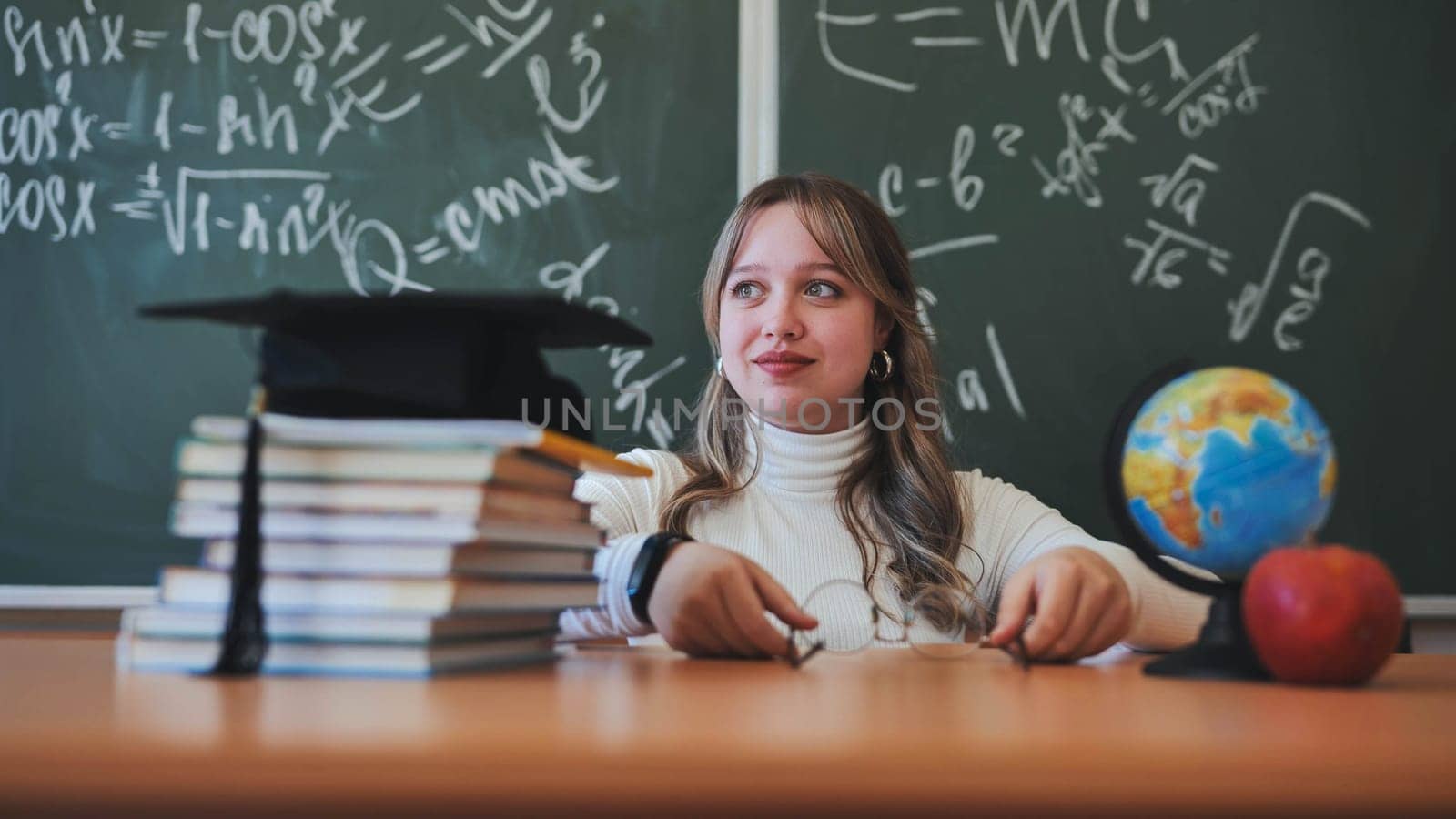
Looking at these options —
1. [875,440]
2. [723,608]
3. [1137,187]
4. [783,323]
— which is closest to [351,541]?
[723,608]

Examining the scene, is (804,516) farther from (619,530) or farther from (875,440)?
(619,530)

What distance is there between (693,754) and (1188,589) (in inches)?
21.6

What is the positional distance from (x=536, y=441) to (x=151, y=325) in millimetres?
1871

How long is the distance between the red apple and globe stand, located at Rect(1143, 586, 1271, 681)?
0.02 m

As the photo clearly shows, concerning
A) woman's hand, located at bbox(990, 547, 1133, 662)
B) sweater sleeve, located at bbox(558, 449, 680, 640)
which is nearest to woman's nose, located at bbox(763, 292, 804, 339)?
sweater sleeve, located at bbox(558, 449, 680, 640)

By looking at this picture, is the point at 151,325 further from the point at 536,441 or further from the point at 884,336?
the point at 536,441

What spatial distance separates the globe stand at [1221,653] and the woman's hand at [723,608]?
9.8 inches

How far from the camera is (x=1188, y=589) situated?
86cm

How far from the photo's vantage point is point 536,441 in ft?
2.29

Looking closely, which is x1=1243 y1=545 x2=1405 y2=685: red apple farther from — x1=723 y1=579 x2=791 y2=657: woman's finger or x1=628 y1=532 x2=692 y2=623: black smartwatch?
x1=628 y1=532 x2=692 y2=623: black smartwatch

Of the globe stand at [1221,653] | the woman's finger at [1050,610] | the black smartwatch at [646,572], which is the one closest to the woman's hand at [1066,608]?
the woman's finger at [1050,610]

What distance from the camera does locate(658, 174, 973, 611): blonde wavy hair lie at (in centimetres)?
186

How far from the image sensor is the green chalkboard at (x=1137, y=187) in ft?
7.46

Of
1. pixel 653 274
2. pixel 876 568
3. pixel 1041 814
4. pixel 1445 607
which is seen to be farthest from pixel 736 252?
pixel 1041 814
